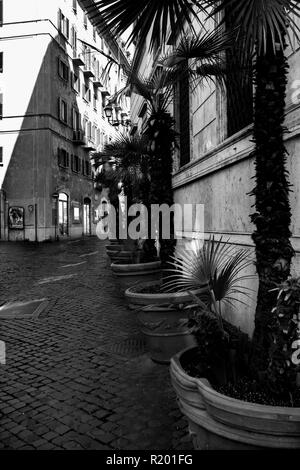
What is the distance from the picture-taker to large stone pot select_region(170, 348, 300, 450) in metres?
1.94

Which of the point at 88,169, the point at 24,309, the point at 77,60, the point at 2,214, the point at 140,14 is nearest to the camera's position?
the point at 140,14

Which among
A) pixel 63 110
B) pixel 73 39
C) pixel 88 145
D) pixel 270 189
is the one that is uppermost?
pixel 73 39

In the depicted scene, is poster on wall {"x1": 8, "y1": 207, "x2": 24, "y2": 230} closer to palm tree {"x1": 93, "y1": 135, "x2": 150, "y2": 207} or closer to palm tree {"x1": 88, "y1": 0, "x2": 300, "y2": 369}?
palm tree {"x1": 93, "y1": 135, "x2": 150, "y2": 207}

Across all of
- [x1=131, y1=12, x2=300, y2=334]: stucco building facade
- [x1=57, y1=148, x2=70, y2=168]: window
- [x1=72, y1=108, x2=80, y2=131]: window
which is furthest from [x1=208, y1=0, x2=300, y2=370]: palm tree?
[x1=72, y1=108, x2=80, y2=131]: window

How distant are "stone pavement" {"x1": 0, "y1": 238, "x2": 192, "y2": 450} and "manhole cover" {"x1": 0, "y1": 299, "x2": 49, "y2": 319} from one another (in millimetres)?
226

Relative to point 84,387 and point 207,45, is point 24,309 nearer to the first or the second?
point 84,387

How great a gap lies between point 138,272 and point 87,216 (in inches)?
1082

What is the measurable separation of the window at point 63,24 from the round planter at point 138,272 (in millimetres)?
25229

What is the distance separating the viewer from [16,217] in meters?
25.8

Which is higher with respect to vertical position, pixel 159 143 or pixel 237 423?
pixel 159 143

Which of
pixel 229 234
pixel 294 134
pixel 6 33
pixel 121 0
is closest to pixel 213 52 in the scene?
pixel 294 134

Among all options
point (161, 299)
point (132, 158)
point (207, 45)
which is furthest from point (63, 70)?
point (161, 299)

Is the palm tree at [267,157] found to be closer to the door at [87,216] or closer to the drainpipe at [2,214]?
the drainpipe at [2,214]

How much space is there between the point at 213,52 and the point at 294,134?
1222 millimetres
